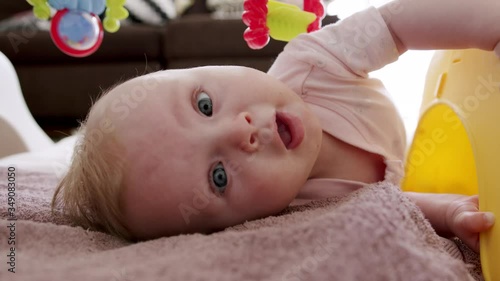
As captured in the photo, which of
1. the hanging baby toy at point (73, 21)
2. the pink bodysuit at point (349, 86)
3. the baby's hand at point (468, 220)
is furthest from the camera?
the hanging baby toy at point (73, 21)

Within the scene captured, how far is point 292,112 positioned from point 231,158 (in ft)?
0.37

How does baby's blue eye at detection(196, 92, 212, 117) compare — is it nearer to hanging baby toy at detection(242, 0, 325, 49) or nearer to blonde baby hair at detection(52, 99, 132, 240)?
blonde baby hair at detection(52, 99, 132, 240)

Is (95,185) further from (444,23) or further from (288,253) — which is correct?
(444,23)

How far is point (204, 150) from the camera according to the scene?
62cm

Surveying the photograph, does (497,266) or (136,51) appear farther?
(136,51)

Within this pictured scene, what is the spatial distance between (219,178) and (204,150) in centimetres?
4

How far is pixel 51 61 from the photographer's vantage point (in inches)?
104

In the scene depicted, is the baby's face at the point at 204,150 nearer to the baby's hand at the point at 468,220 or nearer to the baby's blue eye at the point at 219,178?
the baby's blue eye at the point at 219,178

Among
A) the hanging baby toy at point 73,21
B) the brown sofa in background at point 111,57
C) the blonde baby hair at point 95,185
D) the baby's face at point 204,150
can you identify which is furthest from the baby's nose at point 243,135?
the brown sofa in background at point 111,57

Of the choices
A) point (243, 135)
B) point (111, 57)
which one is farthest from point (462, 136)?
point (111, 57)

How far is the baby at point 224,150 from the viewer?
0.61 meters

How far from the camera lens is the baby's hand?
586 millimetres

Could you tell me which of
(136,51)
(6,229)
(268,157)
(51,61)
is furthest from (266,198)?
(51,61)

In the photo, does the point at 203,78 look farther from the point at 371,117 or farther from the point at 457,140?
the point at 457,140
